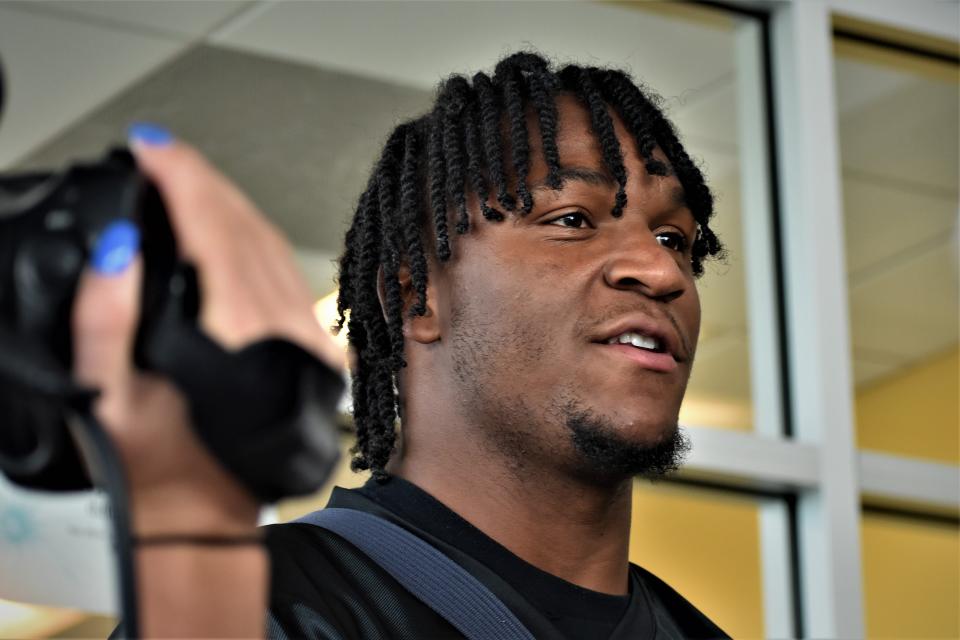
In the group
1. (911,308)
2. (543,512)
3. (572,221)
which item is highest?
(911,308)

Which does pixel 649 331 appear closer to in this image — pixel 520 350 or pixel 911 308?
pixel 520 350

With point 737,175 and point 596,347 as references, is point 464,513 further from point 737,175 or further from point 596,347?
point 737,175

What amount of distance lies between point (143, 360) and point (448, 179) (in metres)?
0.94

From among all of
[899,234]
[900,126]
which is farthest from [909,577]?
[900,126]

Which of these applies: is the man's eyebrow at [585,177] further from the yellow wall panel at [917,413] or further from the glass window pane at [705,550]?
the yellow wall panel at [917,413]

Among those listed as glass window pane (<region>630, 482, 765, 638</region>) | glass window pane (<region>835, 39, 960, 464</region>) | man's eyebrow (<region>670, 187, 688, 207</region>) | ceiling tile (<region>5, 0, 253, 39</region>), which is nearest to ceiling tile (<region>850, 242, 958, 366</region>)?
glass window pane (<region>835, 39, 960, 464</region>)

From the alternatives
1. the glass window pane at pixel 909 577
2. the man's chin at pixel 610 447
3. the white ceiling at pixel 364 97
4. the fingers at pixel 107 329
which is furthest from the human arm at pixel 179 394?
the glass window pane at pixel 909 577

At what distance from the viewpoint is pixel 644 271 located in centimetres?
144

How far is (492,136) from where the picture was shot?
156cm

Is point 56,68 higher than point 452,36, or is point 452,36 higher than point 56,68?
point 452,36

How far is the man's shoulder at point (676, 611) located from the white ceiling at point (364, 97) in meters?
0.97

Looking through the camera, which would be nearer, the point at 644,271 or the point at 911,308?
the point at 644,271

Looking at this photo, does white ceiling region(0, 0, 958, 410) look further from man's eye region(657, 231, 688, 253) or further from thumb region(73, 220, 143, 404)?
thumb region(73, 220, 143, 404)

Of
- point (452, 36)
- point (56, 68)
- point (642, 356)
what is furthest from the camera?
point (452, 36)
